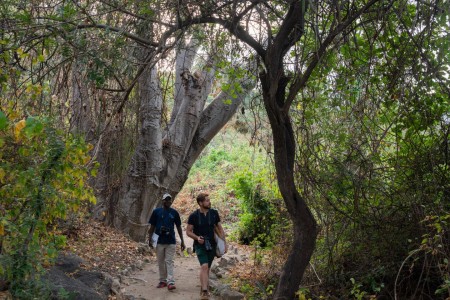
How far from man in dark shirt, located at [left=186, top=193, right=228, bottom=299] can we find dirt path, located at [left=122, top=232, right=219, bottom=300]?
0.57 metres

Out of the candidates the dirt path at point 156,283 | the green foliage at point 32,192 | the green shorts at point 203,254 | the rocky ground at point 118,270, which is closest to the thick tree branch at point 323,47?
the green foliage at point 32,192

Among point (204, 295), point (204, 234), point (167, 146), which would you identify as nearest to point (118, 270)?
point (204, 295)

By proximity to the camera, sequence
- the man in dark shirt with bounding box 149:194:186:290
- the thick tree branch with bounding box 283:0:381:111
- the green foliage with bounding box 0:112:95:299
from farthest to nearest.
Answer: the man in dark shirt with bounding box 149:194:186:290, the thick tree branch with bounding box 283:0:381:111, the green foliage with bounding box 0:112:95:299

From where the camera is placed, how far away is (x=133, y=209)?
45.6 ft

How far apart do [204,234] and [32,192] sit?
3.67 metres

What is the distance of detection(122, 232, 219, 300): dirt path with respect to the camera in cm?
934

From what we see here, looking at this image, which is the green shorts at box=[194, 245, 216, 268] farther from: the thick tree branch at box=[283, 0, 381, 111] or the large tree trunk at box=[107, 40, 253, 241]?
the large tree trunk at box=[107, 40, 253, 241]

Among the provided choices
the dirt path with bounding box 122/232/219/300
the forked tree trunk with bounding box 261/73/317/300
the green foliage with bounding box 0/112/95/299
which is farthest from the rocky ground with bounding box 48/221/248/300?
the forked tree trunk with bounding box 261/73/317/300

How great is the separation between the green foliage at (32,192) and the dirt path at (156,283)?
132 inches

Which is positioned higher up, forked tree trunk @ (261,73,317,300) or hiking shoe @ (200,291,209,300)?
forked tree trunk @ (261,73,317,300)

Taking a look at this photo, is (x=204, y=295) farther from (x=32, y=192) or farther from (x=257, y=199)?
(x=257, y=199)

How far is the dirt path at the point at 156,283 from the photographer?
9.34m

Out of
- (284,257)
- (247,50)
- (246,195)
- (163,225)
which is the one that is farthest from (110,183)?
(247,50)

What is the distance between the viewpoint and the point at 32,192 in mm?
5863
